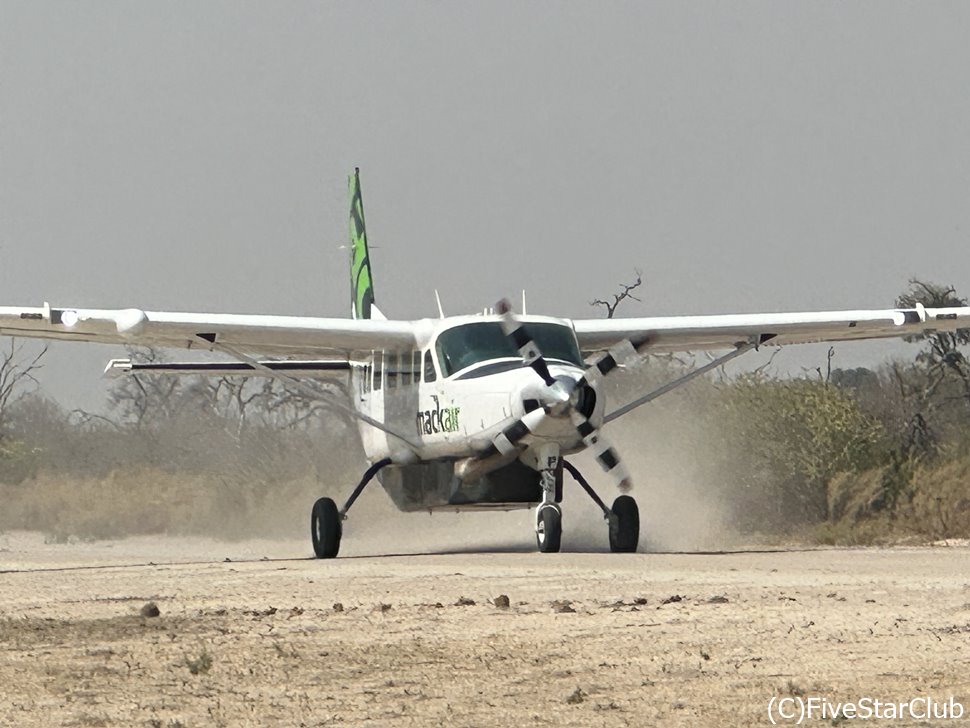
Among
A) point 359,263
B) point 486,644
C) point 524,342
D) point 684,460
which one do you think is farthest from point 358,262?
point 486,644

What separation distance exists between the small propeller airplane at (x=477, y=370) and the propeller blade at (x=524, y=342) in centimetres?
2

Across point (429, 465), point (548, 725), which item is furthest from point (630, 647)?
point (429, 465)

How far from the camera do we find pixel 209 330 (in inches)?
859

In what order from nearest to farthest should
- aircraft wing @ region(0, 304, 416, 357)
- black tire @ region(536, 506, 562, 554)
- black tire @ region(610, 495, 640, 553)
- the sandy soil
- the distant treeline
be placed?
the sandy soil, black tire @ region(536, 506, 562, 554), aircraft wing @ region(0, 304, 416, 357), black tire @ region(610, 495, 640, 553), the distant treeline

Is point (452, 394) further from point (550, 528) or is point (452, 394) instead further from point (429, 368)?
point (550, 528)

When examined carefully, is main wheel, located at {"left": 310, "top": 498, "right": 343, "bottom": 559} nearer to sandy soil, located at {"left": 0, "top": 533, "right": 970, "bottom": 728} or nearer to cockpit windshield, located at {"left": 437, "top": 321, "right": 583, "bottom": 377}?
cockpit windshield, located at {"left": 437, "top": 321, "right": 583, "bottom": 377}

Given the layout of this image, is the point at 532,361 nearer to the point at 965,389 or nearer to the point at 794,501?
the point at 794,501

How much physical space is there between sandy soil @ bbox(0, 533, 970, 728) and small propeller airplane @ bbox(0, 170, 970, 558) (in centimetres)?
312

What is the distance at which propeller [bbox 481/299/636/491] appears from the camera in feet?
64.0

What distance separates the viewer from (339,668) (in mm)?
9977

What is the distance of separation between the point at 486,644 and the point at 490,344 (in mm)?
10929

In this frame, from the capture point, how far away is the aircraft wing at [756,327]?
23766 mm

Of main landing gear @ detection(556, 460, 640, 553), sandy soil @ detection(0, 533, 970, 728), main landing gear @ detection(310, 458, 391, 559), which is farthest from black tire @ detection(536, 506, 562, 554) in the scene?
main landing gear @ detection(310, 458, 391, 559)

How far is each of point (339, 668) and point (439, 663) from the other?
559mm
